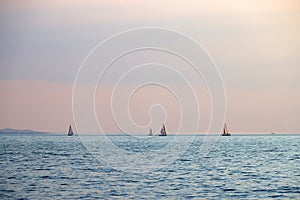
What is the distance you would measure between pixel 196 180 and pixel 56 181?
12.9 meters

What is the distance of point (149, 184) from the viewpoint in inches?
2100

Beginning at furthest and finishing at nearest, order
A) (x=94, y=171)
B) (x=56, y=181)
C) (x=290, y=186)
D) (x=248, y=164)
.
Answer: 1. (x=248, y=164)
2. (x=94, y=171)
3. (x=56, y=181)
4. (x=290, y=186)

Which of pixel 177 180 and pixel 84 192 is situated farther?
pixel 177 180

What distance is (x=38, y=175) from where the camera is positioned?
60.9 m

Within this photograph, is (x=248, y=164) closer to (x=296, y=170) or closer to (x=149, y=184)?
(x=296, y=170)

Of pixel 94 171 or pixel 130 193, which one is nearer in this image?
pixel 130 193

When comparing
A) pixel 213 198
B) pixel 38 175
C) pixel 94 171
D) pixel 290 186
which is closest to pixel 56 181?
pixel 38 175

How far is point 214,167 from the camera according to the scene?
7250cm

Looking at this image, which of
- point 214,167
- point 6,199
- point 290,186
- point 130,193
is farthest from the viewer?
point 214,167

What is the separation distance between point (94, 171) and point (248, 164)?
22.4 m

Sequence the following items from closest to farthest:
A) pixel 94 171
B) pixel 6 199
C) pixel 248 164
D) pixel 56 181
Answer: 1. pixel 6 199
2. pixel 56 181
3. pixel 94 171
4. pixel 248 164

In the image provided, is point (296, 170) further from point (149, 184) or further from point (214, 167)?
point (149, 184)

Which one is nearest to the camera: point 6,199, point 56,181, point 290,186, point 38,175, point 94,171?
point 6,199

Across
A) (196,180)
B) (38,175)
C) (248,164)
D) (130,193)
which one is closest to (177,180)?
(196,180)
